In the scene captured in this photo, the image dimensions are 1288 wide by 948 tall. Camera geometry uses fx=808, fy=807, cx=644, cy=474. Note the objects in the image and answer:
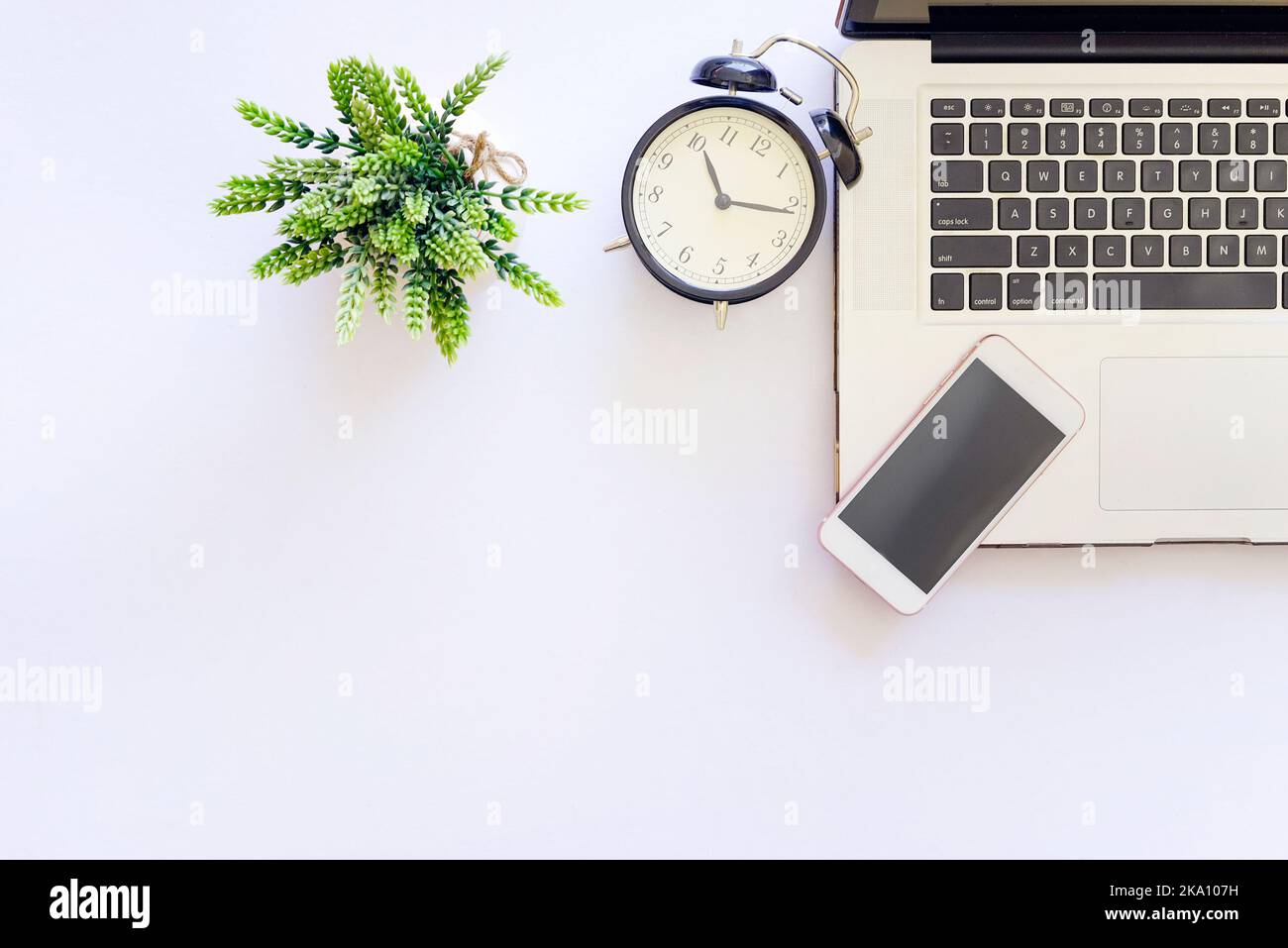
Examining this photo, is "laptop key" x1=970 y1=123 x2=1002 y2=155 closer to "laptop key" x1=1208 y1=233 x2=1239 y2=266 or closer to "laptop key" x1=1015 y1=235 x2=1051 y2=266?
"laptop key" x1=1015 y1=235 x2=1051 y2=266

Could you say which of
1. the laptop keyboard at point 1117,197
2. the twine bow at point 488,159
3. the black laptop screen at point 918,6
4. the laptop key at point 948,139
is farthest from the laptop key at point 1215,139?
the twine bow at point 488,159

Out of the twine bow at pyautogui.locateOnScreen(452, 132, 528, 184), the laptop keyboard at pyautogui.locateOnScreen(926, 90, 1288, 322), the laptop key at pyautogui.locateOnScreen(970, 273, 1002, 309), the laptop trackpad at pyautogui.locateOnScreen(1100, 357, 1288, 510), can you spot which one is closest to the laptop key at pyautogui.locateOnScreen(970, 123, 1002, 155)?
the laptop keyboard at pyautogui.locateOnScreen(926, 90, 1288, 322)

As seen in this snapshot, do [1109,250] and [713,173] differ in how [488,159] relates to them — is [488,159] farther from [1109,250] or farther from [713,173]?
[1109,250]

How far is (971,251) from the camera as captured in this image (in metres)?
0.69

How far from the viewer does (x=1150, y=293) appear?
2.28ft

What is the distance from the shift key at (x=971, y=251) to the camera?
27.1 inches

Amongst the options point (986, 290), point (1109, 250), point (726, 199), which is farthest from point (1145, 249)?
point (726, 199)

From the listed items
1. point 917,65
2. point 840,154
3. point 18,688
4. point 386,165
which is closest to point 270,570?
point 18,688

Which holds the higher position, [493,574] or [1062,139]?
[1062,139]

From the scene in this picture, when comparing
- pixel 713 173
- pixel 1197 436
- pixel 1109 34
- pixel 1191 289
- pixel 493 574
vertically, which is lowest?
pixel 493 574

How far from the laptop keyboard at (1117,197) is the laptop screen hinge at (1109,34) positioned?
4 cm

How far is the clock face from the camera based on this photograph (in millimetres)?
688

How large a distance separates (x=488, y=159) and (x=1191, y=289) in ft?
2.01

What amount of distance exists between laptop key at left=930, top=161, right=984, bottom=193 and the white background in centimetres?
13
